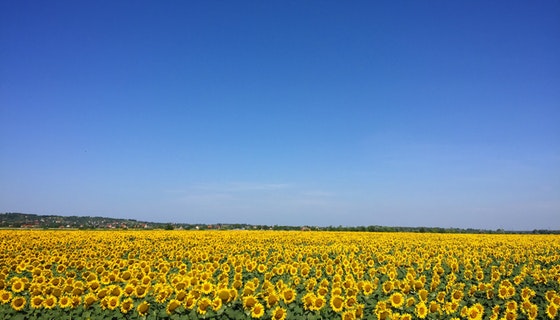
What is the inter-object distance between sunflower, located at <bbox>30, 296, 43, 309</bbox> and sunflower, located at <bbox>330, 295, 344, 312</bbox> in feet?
22.8

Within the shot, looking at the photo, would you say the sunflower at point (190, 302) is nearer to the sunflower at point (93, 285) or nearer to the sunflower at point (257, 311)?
the sunflower at point (257, 311)

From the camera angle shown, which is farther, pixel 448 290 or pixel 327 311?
pixel 448 290

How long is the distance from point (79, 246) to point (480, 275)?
23105 millimetres

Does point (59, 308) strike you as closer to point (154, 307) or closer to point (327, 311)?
point (154, 307)

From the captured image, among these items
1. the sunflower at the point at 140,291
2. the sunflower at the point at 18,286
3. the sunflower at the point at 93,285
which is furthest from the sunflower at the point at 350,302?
the sunflower at the point at 18,286

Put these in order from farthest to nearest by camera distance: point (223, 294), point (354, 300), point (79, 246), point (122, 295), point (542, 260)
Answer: point (79, 246) → point (542, 260) → point (122, 295) → point (354, 300) → point (223, 294)

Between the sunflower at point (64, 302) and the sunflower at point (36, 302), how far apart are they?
64cm

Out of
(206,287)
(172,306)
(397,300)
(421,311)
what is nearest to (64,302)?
(172,306)

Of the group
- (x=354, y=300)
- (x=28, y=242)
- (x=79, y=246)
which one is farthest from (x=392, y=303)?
(x=28, y=242)

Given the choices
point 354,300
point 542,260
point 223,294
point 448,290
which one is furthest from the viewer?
point 542,260

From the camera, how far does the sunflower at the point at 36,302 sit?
9531mm

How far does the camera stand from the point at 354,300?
9438mm

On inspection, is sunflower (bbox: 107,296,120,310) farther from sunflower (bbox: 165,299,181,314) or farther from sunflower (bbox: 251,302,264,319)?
sunflower (bbox: 251,302,264,319)

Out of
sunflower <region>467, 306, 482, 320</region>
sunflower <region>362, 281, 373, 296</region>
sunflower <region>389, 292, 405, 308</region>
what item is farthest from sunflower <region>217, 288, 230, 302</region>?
sunflower <region>467, 306, 482, 320</region>
